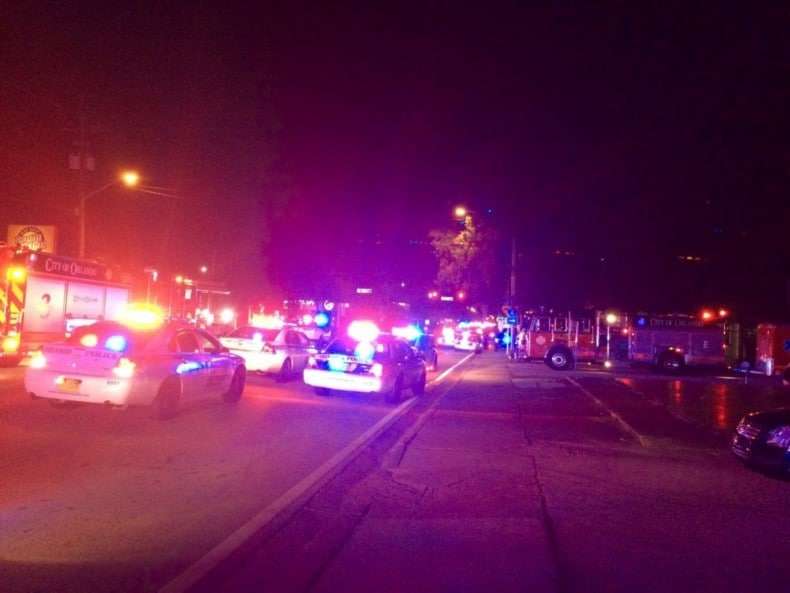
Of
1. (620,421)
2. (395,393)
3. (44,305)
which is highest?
(44,305)

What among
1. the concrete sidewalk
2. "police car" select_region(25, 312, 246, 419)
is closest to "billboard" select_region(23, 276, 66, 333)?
"police car" select_region(25, 312, 246, 419)

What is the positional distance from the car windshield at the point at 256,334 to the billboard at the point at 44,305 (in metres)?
4.38

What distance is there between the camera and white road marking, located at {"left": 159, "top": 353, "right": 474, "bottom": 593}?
476cm

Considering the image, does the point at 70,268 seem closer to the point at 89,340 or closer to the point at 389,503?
the point at 89,340

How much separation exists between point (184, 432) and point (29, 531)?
15.8 feet

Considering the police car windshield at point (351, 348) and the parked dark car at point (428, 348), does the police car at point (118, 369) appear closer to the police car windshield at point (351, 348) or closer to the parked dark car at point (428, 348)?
the police car windshield at point (351, 348)

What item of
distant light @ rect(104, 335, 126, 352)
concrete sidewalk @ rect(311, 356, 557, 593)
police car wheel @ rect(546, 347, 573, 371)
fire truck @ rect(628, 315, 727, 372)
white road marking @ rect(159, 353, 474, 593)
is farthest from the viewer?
police car wheel @ rect(546, 347, 573, 371)

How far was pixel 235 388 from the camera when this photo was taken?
1402 cm

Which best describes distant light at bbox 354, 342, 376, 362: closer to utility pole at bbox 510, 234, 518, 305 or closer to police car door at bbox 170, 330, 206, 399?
police car door at bbox 170, 330, 206, 399

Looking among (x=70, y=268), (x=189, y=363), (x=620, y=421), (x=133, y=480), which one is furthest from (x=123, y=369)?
(x=70, y=268)

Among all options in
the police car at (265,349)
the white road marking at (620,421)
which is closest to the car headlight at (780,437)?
the white road marking at (620,421)

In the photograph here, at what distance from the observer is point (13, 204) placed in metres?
40.7

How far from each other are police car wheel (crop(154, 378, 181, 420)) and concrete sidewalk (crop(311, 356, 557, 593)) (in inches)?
147

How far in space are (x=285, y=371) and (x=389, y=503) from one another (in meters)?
12.0
